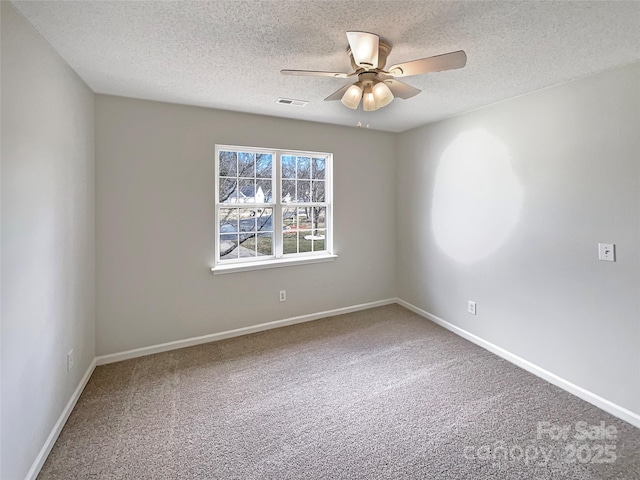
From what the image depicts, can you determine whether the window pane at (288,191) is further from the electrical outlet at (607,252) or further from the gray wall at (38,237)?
the electrical outlet at (607,252)

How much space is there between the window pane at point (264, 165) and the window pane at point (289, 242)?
74cm

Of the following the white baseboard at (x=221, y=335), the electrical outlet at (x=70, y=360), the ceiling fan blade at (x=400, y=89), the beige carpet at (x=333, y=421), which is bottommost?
the beige carpet at (x=333, y=421)

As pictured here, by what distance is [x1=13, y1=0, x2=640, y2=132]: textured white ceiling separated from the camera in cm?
153

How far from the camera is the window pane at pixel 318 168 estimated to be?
3.92m

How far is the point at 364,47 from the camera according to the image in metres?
1.56

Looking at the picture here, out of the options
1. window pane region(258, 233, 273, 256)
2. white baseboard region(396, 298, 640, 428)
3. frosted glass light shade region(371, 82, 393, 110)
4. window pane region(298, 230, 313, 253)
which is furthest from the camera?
window pane region(298, 230, 313, 253)

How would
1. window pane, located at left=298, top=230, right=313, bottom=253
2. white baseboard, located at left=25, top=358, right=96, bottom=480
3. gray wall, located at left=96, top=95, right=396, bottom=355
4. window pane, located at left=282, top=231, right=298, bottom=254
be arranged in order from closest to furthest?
white baseboard, located at left=25, top=358, right=96, bottom=480
gray wall, located at left=96, top=95, right=396, bottom=355
window pane, located at left=282, top=231, right=298, bottom=254
window pane, located at left=298, top=230, right=313, bottom=253

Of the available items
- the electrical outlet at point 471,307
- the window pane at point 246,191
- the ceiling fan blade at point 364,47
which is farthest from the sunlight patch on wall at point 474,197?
the window pane at point 246,191

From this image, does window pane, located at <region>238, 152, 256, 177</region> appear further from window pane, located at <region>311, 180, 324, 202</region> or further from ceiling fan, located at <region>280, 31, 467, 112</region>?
ceiling fan, located at <region>280, 31, 467, 112</region>

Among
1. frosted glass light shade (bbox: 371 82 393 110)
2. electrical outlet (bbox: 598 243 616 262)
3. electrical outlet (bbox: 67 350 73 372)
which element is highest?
frosted glass light shade (bbox: 371 82 393 110)

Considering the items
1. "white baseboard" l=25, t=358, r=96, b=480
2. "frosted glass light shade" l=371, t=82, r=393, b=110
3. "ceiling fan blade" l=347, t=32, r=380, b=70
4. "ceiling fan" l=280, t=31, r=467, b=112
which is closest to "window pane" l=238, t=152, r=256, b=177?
"ceiling fan" l=280, t=31, r=467, b=112

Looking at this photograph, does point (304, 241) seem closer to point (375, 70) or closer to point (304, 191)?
point (304, 191)

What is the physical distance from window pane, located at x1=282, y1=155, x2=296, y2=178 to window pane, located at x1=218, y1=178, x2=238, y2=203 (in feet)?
2.03

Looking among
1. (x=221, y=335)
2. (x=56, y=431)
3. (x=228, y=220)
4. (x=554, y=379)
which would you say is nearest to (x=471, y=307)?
(x=554, y=379)
